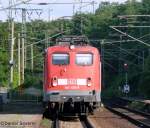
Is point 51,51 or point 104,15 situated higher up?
point 104,15

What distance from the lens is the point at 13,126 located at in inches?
881

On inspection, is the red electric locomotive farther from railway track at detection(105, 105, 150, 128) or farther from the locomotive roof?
railway track at detection(105, 105, 150, 128)

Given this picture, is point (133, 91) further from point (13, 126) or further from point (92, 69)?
point (13, 126)

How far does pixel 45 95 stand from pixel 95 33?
82544 millimetres

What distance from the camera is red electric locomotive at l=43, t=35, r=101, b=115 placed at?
29.2m

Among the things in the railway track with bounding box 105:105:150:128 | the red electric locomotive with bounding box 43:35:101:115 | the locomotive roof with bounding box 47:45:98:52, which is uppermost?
the locomotive roof with bounding box 47:45:98:52

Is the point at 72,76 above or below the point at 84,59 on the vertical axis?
below

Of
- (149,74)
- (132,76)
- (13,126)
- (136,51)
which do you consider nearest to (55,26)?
(136,51)

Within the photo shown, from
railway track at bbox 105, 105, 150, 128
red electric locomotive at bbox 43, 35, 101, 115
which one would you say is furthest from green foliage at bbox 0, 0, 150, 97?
red electric locomotive at bbox 43, 35, 101, 115

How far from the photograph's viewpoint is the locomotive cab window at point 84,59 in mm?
29891

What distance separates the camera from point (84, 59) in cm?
3009

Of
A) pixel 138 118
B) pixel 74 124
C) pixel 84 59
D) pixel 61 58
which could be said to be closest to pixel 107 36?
pixel 138 118

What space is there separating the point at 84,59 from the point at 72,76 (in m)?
1.06

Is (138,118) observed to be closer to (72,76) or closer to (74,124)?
(72,76)
